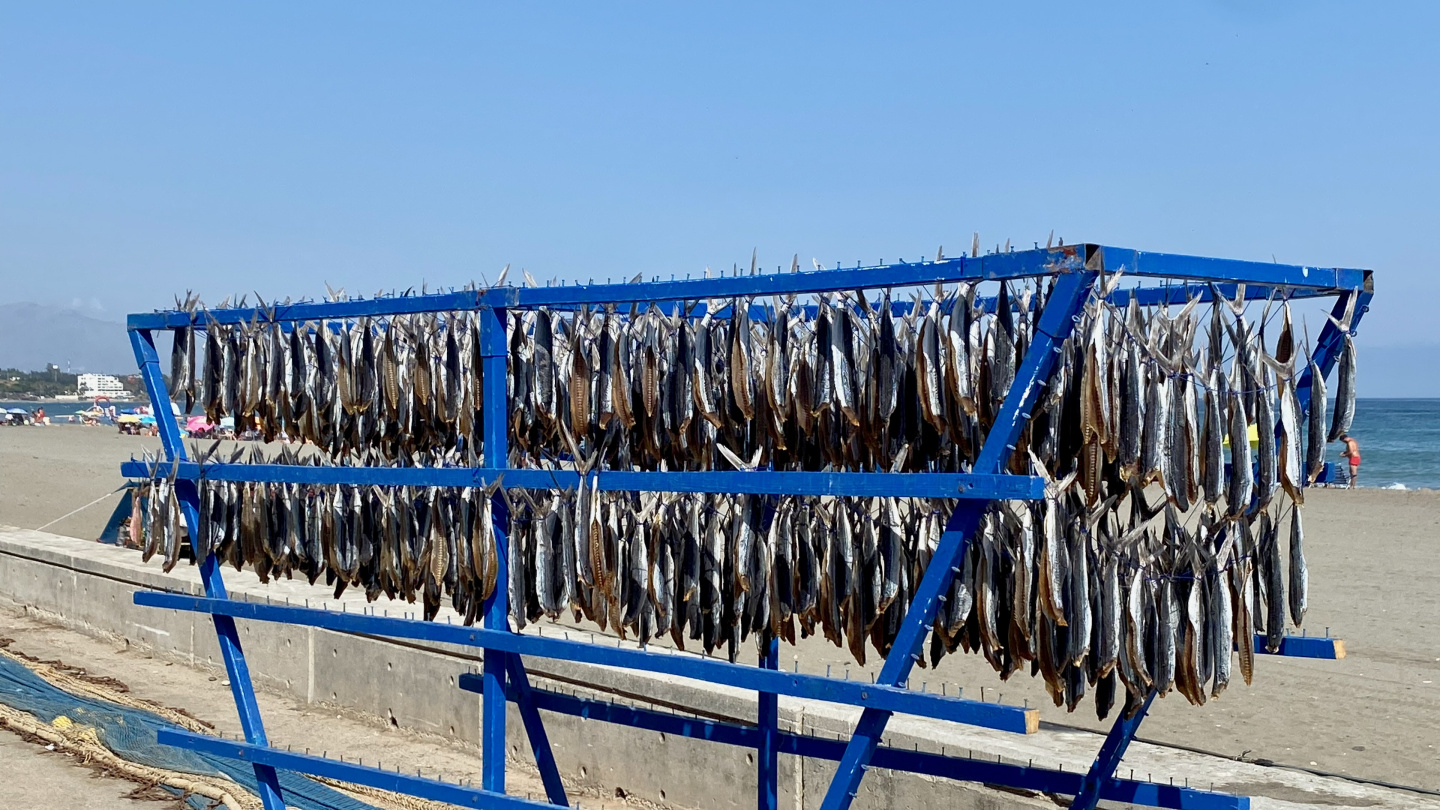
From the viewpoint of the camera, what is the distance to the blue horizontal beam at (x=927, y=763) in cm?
397

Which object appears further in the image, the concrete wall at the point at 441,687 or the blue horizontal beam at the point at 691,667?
the concrete wall at the point at 441,687

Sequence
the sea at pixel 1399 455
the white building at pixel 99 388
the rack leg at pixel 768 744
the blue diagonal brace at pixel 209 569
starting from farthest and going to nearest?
1. the white building at pixel 99 388
2. the sea at pixel 1399 455
3. the blue diagonal brace at pixel 209 569
4. the rack leg at pixel 768 744

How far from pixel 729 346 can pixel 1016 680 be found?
241 inches

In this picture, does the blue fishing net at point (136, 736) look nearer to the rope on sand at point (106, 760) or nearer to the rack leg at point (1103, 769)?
the rope on sand at point (106, 760)

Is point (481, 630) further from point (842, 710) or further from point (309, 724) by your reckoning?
point (309, 724)

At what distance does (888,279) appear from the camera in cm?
377

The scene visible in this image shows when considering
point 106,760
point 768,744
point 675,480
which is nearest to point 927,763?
point 768,744

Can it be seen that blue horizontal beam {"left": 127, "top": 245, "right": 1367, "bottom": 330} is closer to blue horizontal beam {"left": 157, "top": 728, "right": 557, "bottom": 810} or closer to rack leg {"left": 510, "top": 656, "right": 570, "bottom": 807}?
rack leg {"left": 510, "top": 656, "right": 570, "bottom": 807}

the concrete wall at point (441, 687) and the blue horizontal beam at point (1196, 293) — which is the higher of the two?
the blue horizontal beam at point (1196, 293)

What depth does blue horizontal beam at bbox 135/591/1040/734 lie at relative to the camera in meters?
3.49

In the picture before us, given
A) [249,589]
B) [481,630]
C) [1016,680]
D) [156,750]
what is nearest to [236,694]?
[481,630]

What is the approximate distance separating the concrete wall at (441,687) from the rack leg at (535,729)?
1191 mm

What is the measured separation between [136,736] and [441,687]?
199cm

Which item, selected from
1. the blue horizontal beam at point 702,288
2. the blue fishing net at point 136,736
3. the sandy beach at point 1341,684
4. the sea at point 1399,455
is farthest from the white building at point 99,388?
the blue horizontal beam at point 702,288
